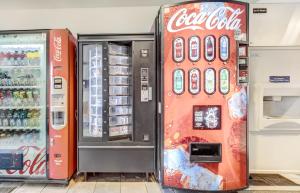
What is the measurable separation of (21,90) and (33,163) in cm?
104

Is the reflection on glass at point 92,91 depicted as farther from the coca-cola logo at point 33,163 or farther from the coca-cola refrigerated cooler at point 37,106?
the coca-cola logo at point 33,163

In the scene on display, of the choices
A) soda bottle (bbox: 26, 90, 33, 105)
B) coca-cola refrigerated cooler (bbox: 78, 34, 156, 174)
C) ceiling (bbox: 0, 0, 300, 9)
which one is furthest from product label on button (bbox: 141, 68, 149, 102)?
soda bottle (bbox: 26, 90, 33, 105)

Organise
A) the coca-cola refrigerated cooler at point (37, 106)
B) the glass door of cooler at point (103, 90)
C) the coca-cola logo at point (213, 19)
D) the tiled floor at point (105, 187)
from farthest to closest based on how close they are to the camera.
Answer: the glass door of cooler at point (103, 90)
the coca-cola refrigerated cooler at point (37, 106)
the tiled floor at point (105, 187)
the coca-cola logo at point (213, 19)

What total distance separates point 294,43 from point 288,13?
48 centimetres

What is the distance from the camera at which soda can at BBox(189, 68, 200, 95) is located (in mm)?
2764

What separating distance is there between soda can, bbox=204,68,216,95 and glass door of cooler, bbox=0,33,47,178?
2.12m

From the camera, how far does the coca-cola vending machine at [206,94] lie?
2736 mm

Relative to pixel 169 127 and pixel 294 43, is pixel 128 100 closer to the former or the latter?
pixel 169 127

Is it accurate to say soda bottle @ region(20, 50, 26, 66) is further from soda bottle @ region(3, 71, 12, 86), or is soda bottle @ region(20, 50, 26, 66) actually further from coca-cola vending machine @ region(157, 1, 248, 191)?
coca-cola vending machine @ region(157, 1, 248, 191)

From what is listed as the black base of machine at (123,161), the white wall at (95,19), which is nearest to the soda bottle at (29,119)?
the black base of machine at (123,161)

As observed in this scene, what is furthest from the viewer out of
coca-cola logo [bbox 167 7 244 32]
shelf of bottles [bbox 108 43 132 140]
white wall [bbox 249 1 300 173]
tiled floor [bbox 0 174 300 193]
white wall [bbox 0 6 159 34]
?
white wall [bbox 0 6 159 34]

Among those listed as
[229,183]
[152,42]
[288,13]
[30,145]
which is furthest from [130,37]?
[288,13]

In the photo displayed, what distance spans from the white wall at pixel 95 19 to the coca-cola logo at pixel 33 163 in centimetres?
195

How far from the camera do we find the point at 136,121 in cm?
339
